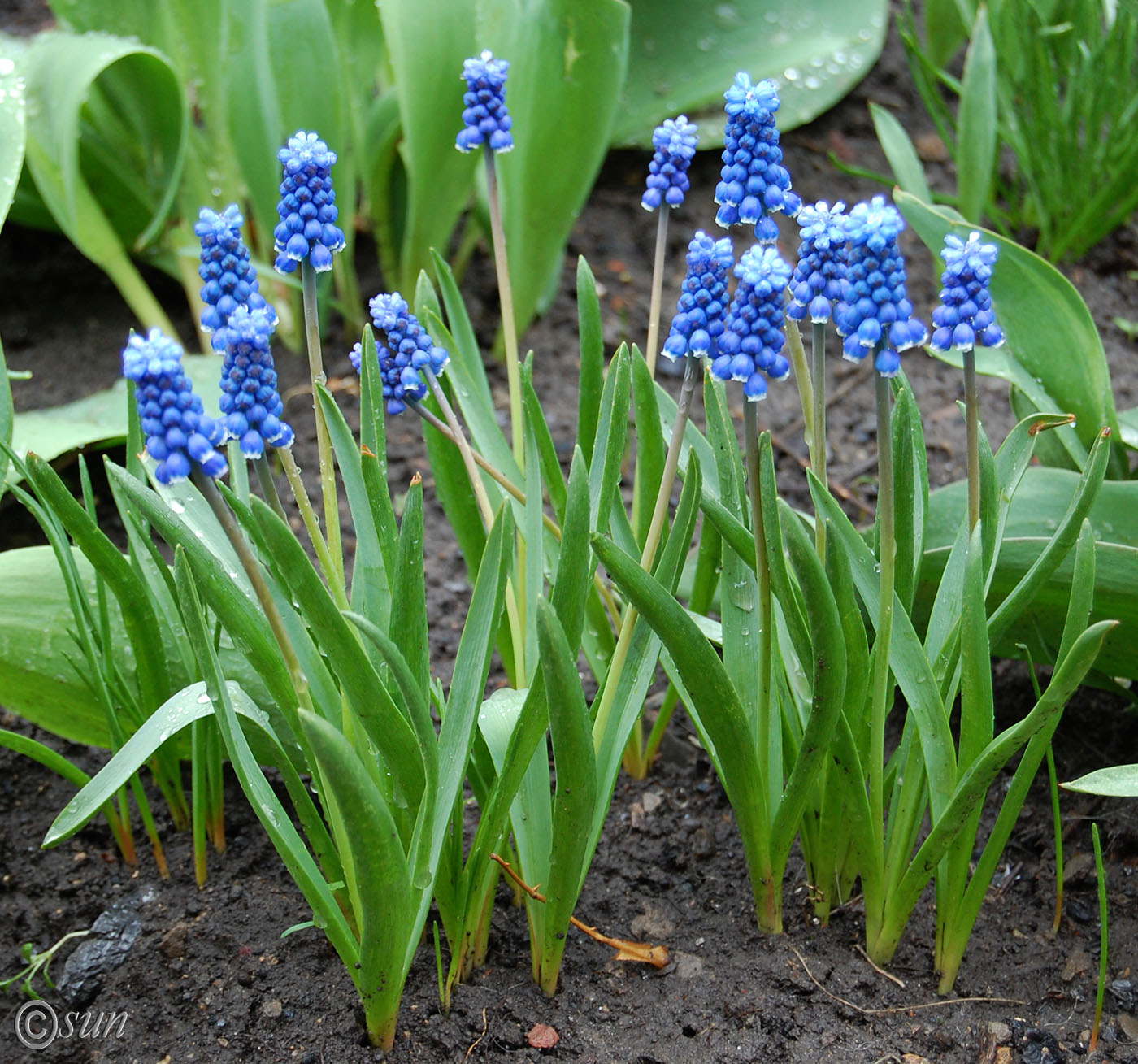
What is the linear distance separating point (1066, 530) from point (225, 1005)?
109cm

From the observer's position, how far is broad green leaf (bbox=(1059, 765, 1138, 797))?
1.13 metres

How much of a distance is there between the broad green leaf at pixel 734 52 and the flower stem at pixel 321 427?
1.91 meters

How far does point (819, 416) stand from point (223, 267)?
61 cm

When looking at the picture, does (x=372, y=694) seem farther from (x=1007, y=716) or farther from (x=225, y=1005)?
(x=1007, y=716)

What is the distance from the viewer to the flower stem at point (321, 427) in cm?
118

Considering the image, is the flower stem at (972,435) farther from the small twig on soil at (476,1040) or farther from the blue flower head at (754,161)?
the small twig on soil at (476,1040)

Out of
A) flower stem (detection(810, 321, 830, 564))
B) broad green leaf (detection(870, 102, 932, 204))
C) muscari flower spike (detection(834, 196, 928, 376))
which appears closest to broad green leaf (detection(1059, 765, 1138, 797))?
flower stem (detection(810, 321, 830, 564))

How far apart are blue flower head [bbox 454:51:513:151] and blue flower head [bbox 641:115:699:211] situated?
179 mm

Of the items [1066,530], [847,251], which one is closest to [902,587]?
[1066,530]

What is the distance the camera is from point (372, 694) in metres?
1.09

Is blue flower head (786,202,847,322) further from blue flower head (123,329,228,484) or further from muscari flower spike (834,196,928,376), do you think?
blue flower head (123,329,228,484)

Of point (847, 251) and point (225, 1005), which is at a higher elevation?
point (847, 251)

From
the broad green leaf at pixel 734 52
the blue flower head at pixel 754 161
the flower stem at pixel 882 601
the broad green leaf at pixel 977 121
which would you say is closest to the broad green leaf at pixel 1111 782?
the flower stem at pixel 882 601

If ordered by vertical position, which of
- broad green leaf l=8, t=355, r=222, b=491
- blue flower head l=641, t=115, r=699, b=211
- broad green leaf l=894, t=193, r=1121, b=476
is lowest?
broad green leaf l=8, t=355, r=222, b=491
